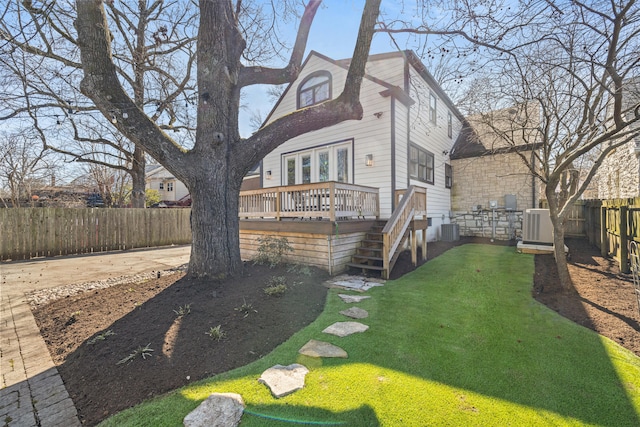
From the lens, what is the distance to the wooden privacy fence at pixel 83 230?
29.4 ft

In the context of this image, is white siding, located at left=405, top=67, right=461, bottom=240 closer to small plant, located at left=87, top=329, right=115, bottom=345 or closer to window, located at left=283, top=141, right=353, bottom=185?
window, located at left=283, top=141, right=353, bottom=185

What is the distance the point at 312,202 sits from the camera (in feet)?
22.5

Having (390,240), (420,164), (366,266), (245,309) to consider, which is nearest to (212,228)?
(245,309)

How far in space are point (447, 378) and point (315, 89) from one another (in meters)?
9.98

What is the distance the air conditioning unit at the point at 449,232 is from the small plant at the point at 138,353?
10.7 metres

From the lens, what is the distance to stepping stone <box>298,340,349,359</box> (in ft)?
9.61

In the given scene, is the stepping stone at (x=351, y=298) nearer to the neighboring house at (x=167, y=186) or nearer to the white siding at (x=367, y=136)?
the white siding at (x=367, y=136)

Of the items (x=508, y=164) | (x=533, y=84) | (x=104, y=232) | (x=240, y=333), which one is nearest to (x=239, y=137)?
A: (x=240, y=333)

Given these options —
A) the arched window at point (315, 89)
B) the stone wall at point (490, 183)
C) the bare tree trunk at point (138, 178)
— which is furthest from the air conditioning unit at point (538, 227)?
the bare tree trunk at point (138, 178)

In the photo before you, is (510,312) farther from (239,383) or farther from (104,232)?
(104,232)

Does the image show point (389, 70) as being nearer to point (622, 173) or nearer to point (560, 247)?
point (560, 247)

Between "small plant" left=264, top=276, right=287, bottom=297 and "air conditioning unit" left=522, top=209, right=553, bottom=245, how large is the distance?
789cm

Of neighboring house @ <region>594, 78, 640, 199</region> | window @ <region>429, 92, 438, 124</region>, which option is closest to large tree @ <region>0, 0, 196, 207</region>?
window @ <region>429, 92, 438, 124</region>

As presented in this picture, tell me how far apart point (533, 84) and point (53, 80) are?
13.2 meters
